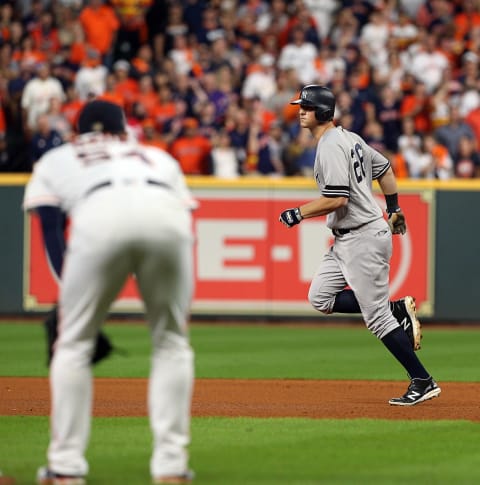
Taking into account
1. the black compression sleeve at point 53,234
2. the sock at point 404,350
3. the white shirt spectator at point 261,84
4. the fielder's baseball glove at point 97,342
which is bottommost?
the sock at point 404,350

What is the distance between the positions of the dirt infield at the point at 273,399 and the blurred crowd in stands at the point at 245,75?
774 centimetres

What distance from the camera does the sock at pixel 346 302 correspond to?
884cm

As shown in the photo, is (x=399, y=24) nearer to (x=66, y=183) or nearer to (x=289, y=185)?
(x=289, y=185)

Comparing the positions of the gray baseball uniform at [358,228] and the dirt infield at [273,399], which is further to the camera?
the gray baseball uniform at [358,228]

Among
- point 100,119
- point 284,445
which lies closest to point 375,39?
point 284,445

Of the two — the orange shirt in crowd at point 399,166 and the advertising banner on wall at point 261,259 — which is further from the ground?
the orange shirt in crowd at point 399,166

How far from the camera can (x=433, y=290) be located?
16.0m

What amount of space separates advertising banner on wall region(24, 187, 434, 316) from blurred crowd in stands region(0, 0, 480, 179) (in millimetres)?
1577

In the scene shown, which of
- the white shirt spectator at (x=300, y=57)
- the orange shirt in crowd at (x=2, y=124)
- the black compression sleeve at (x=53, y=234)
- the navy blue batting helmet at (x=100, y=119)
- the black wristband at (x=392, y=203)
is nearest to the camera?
the black compression sleeve at (x=53, y=234)

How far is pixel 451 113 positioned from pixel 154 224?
45.1 feet

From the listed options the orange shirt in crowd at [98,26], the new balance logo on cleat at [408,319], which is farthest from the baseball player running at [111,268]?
the orange shirt in crowd at [98,26]

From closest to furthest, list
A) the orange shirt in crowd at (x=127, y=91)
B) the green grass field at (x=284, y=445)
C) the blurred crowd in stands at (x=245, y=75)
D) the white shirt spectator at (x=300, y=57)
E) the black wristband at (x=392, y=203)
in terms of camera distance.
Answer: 1. the green grass field at (x=284, y=445)
2. the black wristband at (x=392, y=203)
3. the blurred crowd in stands at (x=245, y=75)
4. the orange shirt in crowd at (x=127, y=91)
5. the white shirt spectator at (x=300, y=57)

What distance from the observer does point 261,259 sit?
16109mm

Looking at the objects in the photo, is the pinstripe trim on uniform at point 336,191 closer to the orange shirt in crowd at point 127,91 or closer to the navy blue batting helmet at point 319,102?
the navy blue batting helmet at point 319,102
